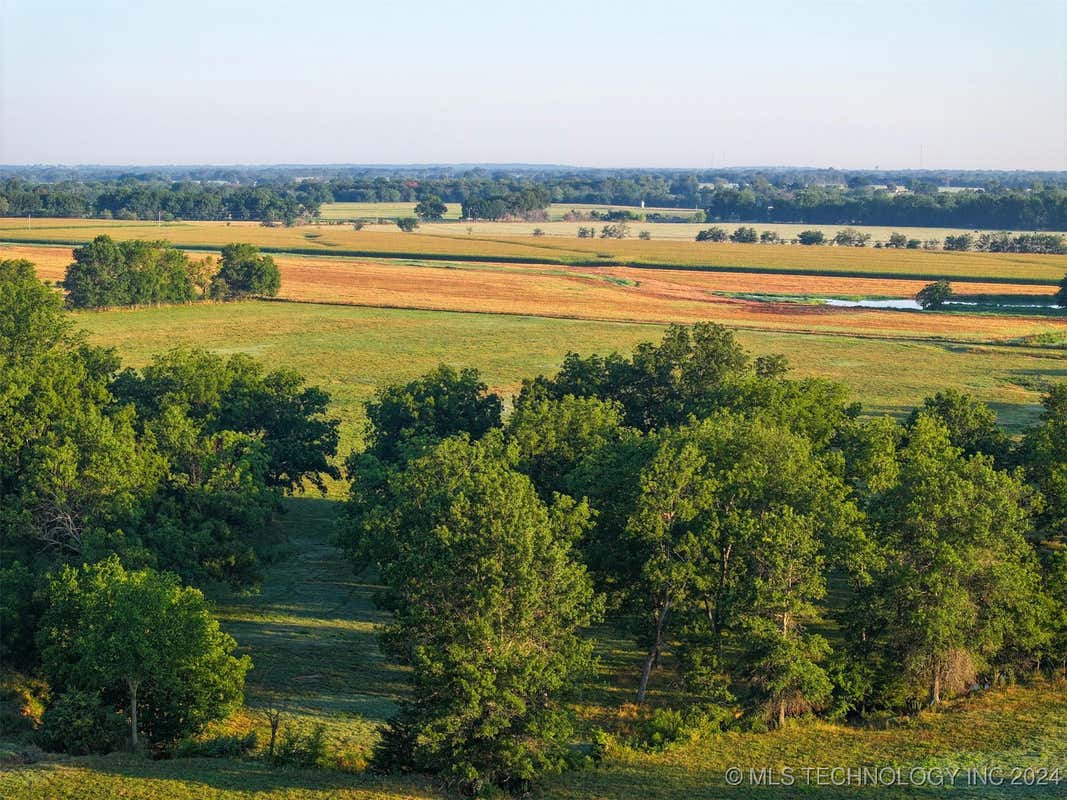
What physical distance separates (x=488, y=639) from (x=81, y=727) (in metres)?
12.2

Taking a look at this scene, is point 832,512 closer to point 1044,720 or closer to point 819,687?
point 819,687

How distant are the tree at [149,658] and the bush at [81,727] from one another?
55cm

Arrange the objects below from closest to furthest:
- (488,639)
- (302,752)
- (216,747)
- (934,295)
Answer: (488,639) < (302,752) < (216,747) < (934,295)

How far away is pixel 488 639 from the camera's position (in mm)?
32750

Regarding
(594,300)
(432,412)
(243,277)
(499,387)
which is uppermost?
(243,277)

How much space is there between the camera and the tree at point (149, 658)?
34.6 meters

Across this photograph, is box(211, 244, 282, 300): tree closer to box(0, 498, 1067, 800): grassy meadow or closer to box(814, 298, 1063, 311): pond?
box(814, 298, 1063, 311): pond

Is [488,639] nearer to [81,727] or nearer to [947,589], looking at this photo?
[81,727]

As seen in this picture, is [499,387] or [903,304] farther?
[903,304]

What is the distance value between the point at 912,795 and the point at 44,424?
126 ft

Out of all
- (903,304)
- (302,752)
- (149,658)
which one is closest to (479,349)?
(903,304)

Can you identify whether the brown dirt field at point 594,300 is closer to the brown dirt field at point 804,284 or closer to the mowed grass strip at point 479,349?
the brown dirt field at point 804,284

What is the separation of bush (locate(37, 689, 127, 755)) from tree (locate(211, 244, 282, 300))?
111 m

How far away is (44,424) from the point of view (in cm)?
5069
